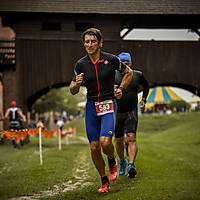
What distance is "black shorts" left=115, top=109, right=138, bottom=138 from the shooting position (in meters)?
7.31

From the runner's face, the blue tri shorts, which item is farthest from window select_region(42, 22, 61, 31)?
the blue tri shorts

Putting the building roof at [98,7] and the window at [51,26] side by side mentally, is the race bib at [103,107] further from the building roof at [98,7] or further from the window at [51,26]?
the window at [51,26]

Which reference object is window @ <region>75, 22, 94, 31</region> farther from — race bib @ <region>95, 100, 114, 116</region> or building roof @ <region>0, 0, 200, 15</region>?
race bib @ <region>95, 100, 114, 116</region>

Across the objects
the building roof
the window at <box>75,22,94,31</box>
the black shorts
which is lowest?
the black shorts

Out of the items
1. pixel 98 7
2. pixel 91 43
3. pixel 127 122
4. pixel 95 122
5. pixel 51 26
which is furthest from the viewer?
pixel 51 26

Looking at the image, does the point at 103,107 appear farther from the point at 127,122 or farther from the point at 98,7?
the point at 98,7

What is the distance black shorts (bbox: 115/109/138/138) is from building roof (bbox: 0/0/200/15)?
46.0 feet

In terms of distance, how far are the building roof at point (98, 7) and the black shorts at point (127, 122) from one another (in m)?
14.0

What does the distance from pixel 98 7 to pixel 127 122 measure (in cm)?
1465

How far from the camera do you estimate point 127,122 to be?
7.39 m

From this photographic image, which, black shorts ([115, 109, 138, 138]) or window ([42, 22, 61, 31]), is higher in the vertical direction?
window ([42, 22, 61, 31])

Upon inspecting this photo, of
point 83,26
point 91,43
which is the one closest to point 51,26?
point 83,26

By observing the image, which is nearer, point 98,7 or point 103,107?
point 103,107

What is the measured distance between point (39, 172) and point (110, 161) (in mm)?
3479
